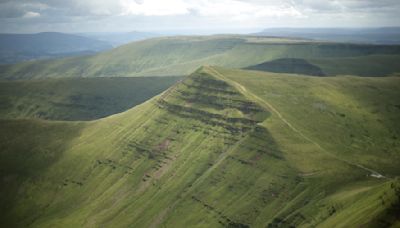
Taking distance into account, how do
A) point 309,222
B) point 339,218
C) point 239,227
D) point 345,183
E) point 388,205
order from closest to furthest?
1. point 388,205
2. point 339,218
3. point 309,222
4. point 345,183
5. point 239,227

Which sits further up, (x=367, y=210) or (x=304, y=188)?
(x=367, y=210)

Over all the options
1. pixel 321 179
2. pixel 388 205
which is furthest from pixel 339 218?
pixel 321 179

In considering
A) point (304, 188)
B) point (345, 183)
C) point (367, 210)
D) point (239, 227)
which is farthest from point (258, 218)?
point (367, 210)

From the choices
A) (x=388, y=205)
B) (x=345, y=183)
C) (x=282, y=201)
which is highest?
(x=388, y=205)

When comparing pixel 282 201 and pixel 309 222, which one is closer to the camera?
pixel 309 222

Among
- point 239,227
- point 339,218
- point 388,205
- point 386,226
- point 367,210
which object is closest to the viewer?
point 386,226

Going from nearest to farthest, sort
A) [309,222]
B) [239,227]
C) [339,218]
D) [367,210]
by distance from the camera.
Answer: [367,210] → [339,218] → [309,222] → [239,227]

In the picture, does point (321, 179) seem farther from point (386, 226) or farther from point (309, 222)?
point (386, 226)

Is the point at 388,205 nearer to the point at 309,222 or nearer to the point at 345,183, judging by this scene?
the point at 309,222

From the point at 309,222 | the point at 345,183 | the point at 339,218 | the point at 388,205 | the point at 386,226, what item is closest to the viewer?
the point at 386,226
